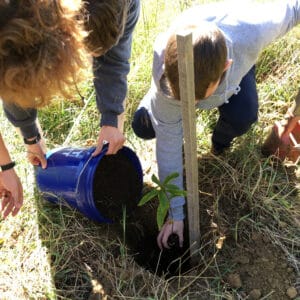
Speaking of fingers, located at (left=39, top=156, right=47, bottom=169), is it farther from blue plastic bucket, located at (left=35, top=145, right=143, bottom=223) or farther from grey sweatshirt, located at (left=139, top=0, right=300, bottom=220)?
grey sweatshirt, located at (left=139, top=0, right=300, bottom=220)

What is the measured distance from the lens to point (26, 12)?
2.93 ft

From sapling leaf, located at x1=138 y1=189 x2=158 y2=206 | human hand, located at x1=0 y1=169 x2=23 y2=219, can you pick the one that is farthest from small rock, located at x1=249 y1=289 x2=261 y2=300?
human hand, located at x1=0 y1=169 x2=23 y2=219

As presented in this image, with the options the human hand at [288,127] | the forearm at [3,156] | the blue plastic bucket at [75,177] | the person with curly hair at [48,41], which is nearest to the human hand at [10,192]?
the forearm at [3,156]

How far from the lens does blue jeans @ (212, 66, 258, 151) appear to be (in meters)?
1.84

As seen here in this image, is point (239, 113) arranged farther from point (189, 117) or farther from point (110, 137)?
point (189, 117)

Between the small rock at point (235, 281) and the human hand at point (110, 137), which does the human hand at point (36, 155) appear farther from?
the small rock at point (235, 281)

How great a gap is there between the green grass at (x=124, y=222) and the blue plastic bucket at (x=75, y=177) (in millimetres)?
85

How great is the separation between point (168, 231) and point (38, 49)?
1054 millimetres

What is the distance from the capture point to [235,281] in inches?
62.7

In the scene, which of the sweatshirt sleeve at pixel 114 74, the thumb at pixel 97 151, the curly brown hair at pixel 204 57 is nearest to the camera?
the curly brown hair at pixel 204 57

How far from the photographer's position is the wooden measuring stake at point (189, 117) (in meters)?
1.02

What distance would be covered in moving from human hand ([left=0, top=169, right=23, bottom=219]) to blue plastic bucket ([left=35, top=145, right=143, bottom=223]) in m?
0.14

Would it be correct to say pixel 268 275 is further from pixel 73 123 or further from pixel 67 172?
pixel 73 123

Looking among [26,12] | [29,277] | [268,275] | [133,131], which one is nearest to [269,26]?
[133,131]
